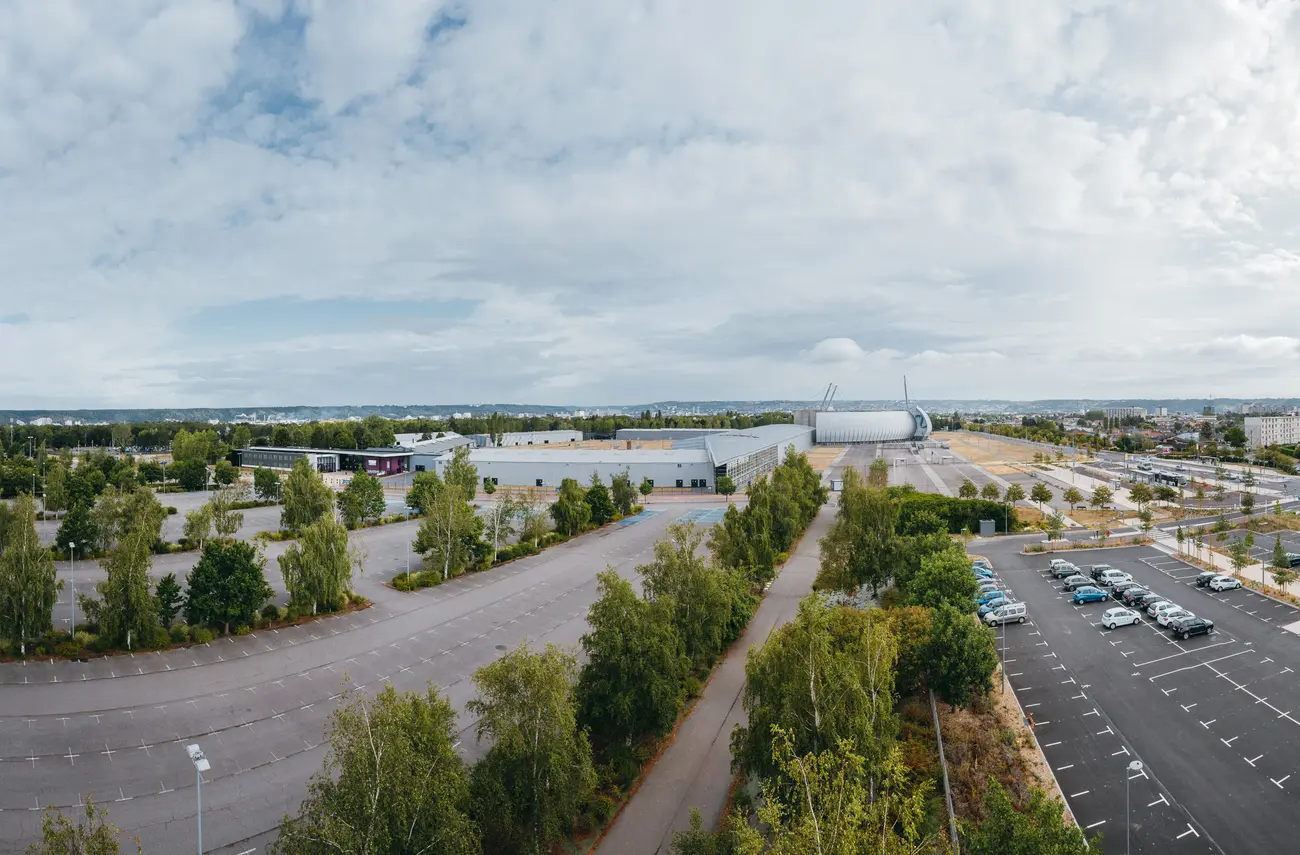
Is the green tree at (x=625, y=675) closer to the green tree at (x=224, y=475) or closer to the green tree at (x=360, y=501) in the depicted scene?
the green tree at (x=360, y=501)

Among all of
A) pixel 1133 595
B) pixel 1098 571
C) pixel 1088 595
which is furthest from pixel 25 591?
pixel 1098 571

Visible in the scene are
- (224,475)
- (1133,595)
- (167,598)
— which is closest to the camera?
(167,598)

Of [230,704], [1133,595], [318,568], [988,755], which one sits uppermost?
[318,568]

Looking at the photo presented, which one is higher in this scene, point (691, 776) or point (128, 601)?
point (128, 601)

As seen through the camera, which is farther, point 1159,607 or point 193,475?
point 193,475

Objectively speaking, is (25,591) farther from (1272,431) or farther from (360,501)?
(1272,431)

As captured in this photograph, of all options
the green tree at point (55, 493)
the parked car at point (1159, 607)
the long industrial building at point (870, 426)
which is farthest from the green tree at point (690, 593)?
the long industrial building at point (870, 426)

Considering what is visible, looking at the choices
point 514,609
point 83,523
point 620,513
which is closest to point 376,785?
point 514,609
